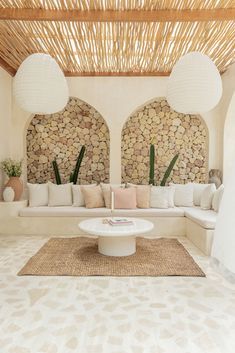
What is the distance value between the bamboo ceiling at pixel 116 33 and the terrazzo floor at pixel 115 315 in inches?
116

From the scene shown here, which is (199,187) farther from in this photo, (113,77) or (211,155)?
(113,77)

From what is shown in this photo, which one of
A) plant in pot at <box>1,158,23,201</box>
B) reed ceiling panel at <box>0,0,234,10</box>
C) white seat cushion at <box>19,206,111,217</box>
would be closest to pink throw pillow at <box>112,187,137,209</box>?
white seat cushion at <box>19,206,111,217</box>

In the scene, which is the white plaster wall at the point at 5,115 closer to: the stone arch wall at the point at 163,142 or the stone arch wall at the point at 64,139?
the stone arch wall at the point at 64,139

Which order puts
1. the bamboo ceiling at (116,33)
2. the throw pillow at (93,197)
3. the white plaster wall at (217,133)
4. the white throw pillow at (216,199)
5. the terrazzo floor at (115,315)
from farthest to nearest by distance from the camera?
the white plaster wall at (217,133) → the throw pillow at (93,197) → the white throw pillow at (216,199) → the bamboo ceiling at (116,33) → the terrazzo floor at (115,315)

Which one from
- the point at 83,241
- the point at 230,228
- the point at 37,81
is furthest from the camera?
the point at 83,241

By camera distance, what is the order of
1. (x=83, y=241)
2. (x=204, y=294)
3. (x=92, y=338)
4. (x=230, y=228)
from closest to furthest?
1. (x=230, y=228)
2. (x=92, y=338)
3. (x=204, y=294)
4. (x=83, y=241)

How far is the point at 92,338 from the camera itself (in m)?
2.17

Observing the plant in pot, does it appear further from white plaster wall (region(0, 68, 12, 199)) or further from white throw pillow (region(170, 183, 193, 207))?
white throw pillow (region(170, 183, 193, 207))

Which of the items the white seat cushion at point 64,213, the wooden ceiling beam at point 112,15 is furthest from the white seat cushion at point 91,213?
the wooden ceiling beam at point 112,15

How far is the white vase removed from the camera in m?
5.24

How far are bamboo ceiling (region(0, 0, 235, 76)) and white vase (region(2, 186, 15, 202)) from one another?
2.22 meters

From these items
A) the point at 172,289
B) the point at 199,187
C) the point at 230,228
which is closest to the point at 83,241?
the point at 172,289

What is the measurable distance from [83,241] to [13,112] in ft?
10.2

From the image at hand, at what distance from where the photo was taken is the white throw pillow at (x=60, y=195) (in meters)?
5.55
